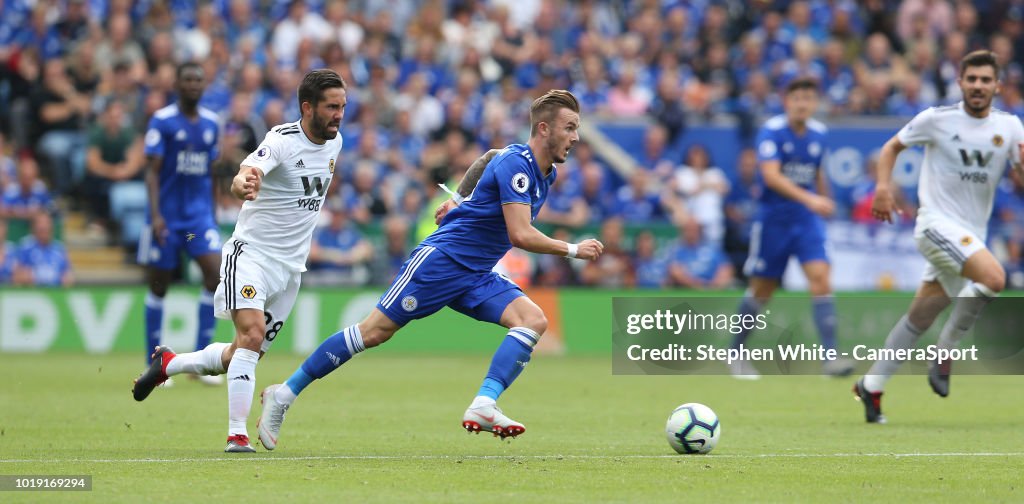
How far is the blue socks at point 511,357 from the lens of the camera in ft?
28.8

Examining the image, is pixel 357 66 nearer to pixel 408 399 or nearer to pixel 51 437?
pixel 408 399

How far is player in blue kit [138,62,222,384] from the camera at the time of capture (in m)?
13.7

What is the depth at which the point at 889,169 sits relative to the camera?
11445 millimetres

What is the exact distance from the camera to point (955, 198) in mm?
11336

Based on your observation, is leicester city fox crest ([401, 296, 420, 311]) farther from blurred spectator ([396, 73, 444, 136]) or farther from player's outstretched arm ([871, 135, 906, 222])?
blurred spectator ([396, 73, 444, 136])

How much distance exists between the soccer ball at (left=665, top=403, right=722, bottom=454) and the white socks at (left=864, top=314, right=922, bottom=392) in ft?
8.32

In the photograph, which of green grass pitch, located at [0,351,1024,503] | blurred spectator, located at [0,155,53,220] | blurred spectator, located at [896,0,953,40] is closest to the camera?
green grass pitch, located at [0,351,1024,503]

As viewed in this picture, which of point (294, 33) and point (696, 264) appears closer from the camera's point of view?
point (696, 264)

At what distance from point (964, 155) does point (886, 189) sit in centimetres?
66

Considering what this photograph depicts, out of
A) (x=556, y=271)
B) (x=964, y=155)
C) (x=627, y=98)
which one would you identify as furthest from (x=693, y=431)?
(x=627, y=98)

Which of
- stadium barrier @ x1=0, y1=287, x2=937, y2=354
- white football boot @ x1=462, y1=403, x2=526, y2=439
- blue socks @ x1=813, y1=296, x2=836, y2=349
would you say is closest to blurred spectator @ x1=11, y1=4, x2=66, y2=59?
stadium barrier @ x1=0, y1=287, x2=937, y2=354

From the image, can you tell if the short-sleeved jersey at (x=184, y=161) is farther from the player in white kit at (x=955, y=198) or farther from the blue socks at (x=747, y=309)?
the player in white kit at (x=955, y=198)

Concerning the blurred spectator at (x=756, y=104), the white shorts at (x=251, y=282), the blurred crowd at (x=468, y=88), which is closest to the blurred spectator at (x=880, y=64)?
the blurred crowd at (x=468, y=88)

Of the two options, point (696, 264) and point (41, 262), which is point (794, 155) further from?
point (41, 262)
